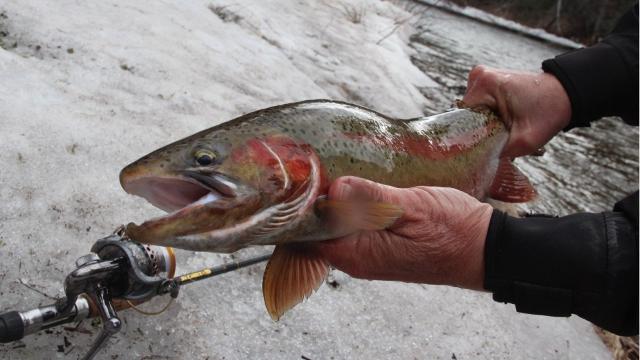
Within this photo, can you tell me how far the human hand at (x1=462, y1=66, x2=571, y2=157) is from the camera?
2.92 metres

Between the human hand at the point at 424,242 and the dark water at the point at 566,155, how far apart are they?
3759 millimetres

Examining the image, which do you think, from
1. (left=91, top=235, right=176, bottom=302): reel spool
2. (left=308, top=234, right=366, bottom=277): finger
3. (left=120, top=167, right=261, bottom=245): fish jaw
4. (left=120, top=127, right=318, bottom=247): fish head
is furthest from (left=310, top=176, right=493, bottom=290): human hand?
(left=91, top=235, right=176, bottom=302): reel spool

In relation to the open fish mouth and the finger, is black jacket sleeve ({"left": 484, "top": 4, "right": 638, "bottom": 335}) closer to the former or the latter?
the finger

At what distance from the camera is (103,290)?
1905 mm

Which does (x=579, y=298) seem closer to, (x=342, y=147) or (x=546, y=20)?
(x=342, y=147)

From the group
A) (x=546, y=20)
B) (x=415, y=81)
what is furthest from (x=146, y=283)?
(x=546, y=20)

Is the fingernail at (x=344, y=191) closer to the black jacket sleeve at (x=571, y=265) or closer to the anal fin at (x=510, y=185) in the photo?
the black jacket sleeve at (x=571, y=265)

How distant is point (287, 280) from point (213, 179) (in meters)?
0.47

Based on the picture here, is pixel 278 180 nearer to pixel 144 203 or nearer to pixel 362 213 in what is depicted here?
pixel 362 213

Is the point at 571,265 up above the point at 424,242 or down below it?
above

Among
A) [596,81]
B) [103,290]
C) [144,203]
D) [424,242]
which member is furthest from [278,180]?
[596,81]

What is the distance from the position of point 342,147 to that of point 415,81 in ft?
21.4

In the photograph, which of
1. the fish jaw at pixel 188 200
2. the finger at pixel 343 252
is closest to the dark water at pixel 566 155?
the finger at pixel 343 252

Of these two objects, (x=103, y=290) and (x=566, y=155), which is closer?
(x=103, y=290)
